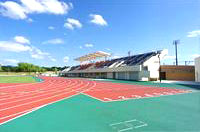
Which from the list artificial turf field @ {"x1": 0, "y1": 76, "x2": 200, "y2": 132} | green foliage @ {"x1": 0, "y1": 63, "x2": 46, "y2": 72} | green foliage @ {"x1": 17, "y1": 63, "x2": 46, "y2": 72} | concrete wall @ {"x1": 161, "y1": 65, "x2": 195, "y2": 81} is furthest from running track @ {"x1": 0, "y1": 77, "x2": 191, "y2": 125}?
green foliage @ {"x1": 0, "y1": 63, "x2": 46, "y2": 72}

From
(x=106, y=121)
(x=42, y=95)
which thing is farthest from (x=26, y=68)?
(x=106, y=121)

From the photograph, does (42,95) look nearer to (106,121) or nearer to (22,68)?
(106,121)

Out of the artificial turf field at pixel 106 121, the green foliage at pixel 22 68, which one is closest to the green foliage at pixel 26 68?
the green foliage at pixel 22 68

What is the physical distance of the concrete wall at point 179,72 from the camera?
3209 cm

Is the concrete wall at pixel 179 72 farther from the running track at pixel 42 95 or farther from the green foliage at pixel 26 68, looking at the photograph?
the green foliage at pixel 26 68

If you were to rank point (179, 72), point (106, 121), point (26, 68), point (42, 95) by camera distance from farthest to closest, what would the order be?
point (26, 68) < point (179, 72) < point (42, 95) < point (106, 121)

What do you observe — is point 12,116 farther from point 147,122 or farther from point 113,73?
point 113,73

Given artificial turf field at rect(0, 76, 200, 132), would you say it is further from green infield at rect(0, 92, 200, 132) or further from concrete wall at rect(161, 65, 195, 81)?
concrete wall at rect(161, 65, 195, 81)

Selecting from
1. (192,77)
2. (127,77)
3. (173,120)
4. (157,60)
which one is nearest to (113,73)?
(127,77)

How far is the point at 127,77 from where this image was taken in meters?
37.7

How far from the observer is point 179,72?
32969 mm

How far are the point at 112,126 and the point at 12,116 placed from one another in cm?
488

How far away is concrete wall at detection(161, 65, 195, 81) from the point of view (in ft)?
105

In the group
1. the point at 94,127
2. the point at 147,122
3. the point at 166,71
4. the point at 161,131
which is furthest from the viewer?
the point at 166,71
